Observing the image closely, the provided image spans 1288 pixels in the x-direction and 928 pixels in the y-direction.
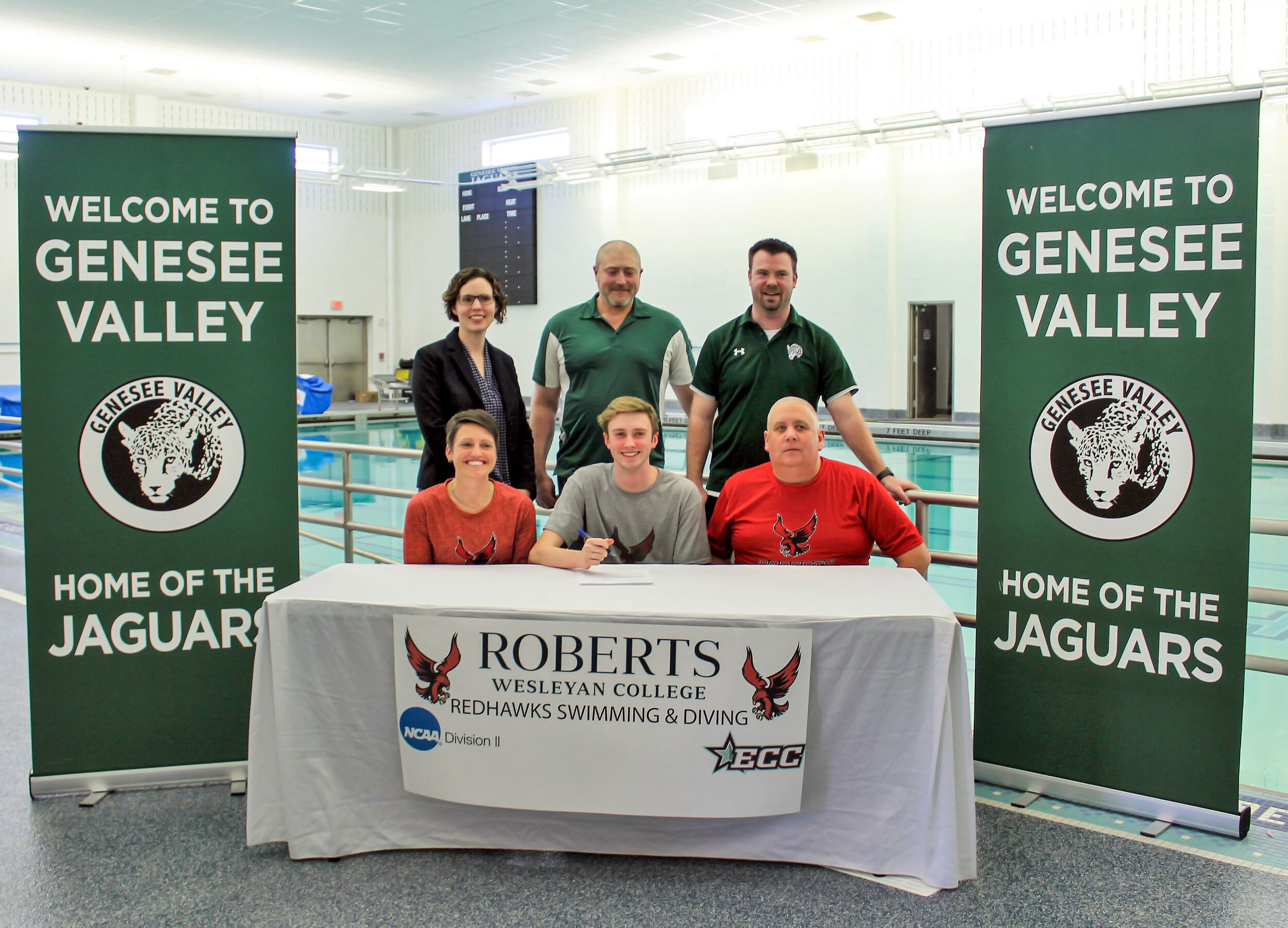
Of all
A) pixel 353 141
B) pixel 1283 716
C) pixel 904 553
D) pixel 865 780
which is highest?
pixel 353 141

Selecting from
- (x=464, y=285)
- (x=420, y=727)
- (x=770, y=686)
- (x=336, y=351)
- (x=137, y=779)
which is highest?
(x=336, y=351)

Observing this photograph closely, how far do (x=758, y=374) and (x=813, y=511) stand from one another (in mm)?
618

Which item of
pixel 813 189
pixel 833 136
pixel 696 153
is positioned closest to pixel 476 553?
pixel 833 136

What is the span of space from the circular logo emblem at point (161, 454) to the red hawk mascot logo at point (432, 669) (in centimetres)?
90

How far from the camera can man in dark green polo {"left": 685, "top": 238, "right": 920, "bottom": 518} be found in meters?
3.41

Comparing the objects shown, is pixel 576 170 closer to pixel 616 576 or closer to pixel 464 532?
pixel 464 532

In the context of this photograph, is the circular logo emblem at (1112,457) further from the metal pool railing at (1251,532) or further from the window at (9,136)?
the window at (9,136)

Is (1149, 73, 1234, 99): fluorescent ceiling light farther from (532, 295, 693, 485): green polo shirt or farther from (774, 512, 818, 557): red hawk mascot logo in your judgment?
(774, 512, 818, 557): red hawk mascot logo

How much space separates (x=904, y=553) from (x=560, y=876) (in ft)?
4.16

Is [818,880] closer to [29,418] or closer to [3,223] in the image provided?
[29,418]

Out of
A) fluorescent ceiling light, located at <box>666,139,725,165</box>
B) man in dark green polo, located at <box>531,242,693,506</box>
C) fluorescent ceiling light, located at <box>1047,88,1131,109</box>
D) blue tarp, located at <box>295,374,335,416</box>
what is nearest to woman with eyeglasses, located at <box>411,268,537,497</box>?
man in dark green polo, located at <box>531,242,693,506</box>

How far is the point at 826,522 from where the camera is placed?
9.80ft

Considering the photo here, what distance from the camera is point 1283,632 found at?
5035 millimetres

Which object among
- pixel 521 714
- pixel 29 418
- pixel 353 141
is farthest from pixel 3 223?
pixel 521 714
